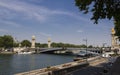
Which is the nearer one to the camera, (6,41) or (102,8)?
(102,8)

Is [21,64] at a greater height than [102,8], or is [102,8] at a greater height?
[102,8]

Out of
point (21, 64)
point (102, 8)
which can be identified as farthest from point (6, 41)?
point (102, 8)

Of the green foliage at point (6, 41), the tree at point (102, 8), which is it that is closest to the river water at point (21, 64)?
the tree at point (102, 8)

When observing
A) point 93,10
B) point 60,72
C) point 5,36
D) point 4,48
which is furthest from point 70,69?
point 4,48

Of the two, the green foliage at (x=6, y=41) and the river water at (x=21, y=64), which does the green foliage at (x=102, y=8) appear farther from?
the green foliage at (x=6, y=41)

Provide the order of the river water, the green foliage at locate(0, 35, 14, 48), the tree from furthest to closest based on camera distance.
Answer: the green foliage at locate(0, 35, 14, 48) → the river water → the tree

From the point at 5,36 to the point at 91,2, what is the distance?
165m

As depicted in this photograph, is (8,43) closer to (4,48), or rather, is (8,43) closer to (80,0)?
(4,48)

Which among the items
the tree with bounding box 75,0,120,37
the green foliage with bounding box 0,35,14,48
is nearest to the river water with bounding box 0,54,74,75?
the tree with bounding box 75,0,120,37

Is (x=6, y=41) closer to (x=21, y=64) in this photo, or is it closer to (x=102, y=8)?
(x=21, y=64)

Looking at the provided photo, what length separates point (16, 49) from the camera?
194875 mm

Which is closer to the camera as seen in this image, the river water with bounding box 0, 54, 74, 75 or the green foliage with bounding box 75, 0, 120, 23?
the green foliage with bounding box 75, 0, 120, 23

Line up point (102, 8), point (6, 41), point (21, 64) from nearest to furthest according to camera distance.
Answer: point (102, 8) < point (21, 64) < point (6, 41)

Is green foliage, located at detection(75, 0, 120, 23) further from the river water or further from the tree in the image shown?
the river water
